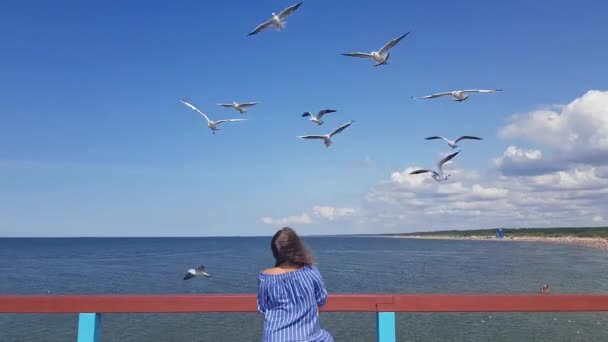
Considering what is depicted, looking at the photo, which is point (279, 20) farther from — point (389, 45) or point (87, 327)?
point (87, 327)

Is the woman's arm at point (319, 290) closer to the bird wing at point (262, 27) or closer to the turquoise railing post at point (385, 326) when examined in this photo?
the turquoise railing post at point (385, 326)

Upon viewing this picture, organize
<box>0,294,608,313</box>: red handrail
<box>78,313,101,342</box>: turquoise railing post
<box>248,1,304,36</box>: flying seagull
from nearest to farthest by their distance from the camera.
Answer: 1. <box>0,294,608,313</box>: red handrail
2. <box>78,313,101,342</box>: turquoise railing post
3. <box>248,1,304,36</box>: flying seagull

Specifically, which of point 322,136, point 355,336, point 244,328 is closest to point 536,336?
point 355,336

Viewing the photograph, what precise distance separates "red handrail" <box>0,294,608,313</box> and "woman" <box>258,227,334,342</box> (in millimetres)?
172

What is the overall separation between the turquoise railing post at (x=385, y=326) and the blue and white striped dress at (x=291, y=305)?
385mm

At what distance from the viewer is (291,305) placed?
305 cm

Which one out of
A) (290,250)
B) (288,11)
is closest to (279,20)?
(288,11)

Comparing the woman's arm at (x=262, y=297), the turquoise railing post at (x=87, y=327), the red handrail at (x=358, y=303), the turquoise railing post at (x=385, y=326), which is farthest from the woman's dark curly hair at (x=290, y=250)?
the turquoise railing post at (x=87, y=327)

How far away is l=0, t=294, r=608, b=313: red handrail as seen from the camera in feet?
10.4

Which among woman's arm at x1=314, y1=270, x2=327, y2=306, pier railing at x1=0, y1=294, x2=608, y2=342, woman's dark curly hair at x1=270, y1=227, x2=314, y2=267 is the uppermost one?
woman's dark curly hair at x1=270, y1=227, x2=314, y2=267

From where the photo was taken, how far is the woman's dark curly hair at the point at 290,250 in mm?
3066

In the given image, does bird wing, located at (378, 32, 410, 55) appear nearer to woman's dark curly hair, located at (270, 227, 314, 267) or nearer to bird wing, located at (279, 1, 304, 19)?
bird wing, located at (279, 1, 304, 19)

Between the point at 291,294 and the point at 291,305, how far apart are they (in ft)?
0.20

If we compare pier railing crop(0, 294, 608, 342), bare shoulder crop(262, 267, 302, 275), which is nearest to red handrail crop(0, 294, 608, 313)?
pier railing crop(0, 294, 608, 342)
